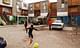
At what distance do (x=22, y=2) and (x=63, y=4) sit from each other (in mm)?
21114

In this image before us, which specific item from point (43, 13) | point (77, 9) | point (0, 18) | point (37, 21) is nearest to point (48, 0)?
point (43, 13)

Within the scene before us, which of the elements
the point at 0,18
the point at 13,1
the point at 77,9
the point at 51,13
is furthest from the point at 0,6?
the point at 77,9

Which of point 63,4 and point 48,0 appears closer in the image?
point 63,4

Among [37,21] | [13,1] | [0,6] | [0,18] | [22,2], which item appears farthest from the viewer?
[22,2]

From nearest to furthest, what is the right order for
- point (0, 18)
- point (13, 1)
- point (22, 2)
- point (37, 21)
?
1. point (0, 18)
2. point (37, 21)
3. point (13, 1)
4. point (22, 2)

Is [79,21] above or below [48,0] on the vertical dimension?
below

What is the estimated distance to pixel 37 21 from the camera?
5794 centimetres

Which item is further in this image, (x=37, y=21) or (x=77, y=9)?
(x=37, y=21)

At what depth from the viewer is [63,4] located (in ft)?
180

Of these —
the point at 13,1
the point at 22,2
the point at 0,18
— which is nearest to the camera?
the point at 0,18

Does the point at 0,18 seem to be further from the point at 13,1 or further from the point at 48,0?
the point at 48,0

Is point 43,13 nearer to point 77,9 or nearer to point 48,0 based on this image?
point 48,0

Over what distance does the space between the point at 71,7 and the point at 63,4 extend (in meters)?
2.17

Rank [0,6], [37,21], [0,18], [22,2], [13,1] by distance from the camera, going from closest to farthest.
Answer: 1. [0,18]
2. [0,6]
3. [37,21]
4. [13,1]
5. [22,2]
